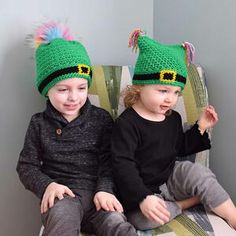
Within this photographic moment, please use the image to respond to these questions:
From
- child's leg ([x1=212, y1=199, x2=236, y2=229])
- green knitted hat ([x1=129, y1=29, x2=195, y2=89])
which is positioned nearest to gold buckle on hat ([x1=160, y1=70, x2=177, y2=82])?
green knitted hat ([x1=129, y1=29, x2=195, y2=89])

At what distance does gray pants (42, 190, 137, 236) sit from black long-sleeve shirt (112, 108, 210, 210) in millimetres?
79

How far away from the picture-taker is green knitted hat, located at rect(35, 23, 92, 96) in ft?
3.27

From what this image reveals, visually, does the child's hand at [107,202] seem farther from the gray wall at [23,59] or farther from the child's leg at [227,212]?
the gray wall at [23,59]

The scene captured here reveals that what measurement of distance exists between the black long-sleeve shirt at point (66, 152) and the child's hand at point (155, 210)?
132 mm

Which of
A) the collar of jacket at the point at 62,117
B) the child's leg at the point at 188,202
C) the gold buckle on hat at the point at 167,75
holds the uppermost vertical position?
the gold buckle on hat at the point at 167,75

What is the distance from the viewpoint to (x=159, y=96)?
1.02m

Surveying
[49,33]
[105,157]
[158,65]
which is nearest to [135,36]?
[158,65]

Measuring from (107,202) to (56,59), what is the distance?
0.38 metres

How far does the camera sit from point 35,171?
3.39ft

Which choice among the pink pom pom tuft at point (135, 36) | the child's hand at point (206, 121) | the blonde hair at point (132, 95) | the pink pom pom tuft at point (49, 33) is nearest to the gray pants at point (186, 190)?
the child's hand at point (206, 121)

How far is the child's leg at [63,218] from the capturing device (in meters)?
0.86

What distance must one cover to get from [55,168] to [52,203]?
151 mm

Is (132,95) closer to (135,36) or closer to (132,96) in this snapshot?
(132,96)

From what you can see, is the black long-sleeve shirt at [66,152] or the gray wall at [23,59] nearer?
the black long-sleeve shirt at [66,152]
